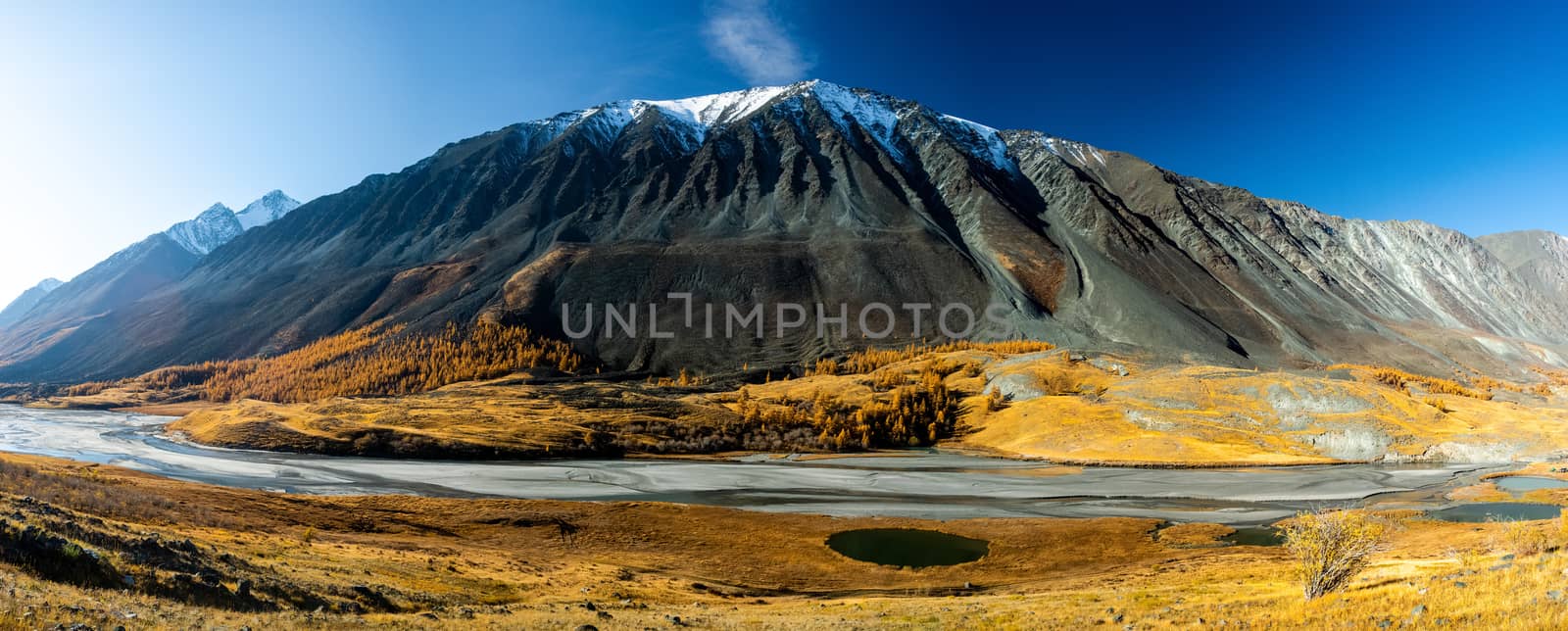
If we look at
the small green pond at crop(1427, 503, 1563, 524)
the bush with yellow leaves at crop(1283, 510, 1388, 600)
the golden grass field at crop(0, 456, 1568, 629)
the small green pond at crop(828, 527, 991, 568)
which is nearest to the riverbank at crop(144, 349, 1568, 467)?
the small green pond at crop(1427, 503, 1563, 524)

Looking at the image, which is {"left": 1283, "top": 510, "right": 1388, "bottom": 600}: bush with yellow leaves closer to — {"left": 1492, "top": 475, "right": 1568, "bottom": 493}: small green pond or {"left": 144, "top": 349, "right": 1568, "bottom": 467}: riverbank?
{"left": 144, "top": 349, "right": 1568, "bottom": 467}: riverbank

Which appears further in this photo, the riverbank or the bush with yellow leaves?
the riverbank

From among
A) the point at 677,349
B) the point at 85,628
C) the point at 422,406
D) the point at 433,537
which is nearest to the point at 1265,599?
the point at 85,628

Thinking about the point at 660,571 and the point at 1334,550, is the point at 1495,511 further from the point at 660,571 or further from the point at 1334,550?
the point at 660,571

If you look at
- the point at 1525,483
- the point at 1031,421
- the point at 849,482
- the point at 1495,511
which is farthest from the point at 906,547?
the point at 1525,483

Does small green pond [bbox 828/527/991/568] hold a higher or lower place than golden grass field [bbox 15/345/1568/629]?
lower

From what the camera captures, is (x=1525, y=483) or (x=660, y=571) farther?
(x=1525, y=483)

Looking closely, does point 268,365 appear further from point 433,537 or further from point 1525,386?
point 1525,386
